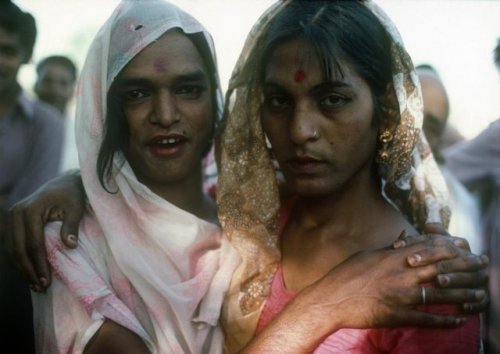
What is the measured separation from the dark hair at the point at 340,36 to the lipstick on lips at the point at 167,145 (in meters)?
0.35

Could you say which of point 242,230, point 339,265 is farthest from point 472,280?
point 242,230

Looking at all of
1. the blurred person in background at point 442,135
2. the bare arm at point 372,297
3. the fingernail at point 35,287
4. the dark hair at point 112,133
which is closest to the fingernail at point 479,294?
the bare arm at point 372,297

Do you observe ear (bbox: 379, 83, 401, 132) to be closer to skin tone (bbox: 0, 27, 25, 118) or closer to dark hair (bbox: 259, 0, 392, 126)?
dark hair (bbox: 259, 0, 392, 126)

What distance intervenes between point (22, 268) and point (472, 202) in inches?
68.0

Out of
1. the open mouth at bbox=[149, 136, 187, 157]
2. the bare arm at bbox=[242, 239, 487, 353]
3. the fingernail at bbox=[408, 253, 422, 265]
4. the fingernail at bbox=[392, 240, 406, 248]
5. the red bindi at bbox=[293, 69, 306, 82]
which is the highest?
the red bindi at bbox=[293, 69, 306, 82]

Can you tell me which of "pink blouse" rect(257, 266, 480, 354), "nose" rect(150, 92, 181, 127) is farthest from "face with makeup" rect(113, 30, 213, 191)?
"pink blouse" rect(257, 266, 480, 354)

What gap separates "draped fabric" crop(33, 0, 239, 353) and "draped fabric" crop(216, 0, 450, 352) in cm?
7

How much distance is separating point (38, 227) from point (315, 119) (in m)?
0.83

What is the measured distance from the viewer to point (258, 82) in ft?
5.48

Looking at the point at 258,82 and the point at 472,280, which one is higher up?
the point at 258,82

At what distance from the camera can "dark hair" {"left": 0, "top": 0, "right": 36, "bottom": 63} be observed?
7.68 feet

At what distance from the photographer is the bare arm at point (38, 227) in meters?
1.65

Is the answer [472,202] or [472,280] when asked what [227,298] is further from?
[472,202]

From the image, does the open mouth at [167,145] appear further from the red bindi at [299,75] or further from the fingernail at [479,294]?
the fingernail at [479,294]
